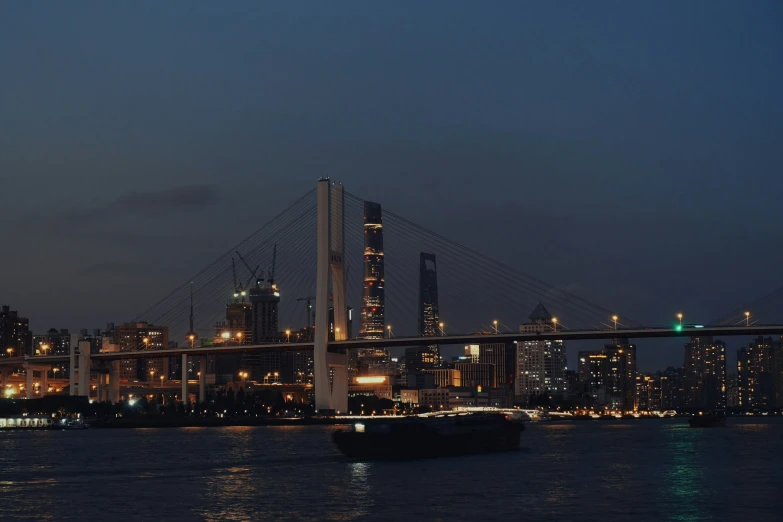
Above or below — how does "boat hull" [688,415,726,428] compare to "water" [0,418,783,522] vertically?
below

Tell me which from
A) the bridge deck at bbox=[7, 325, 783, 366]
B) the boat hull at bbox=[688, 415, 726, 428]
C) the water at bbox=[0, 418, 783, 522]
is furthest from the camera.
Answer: the boat hull at bbox=[688, 415, 726, 428]

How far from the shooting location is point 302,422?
4316 inches

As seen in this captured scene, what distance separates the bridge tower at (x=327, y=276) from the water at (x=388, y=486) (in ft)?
87.4

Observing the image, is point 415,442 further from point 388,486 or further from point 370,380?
point 370,380

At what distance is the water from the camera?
30625 millimetres

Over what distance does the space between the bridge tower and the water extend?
2663cm

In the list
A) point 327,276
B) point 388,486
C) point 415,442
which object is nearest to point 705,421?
point 327,276

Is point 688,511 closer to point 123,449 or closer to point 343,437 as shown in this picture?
point 343,437

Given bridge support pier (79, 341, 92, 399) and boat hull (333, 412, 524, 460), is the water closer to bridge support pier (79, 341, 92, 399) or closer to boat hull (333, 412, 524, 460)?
boat hull (333, 412, 524, 460)

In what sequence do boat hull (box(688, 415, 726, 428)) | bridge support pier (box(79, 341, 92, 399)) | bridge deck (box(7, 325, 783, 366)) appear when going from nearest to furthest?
bridge deck (box(7, 325, 783, 366)) < bridge support pier (box(79, 341, 92, 399)) < boat hull (box(688, 415, 726, 428))

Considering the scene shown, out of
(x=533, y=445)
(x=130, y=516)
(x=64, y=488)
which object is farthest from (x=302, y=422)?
(x=130, y=516)

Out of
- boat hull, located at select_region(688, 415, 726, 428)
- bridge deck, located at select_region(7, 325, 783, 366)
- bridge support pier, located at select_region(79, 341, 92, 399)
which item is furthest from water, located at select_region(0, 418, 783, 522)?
boat hull, located at select_region(688, 415, 726, 428)

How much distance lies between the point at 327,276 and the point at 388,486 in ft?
152

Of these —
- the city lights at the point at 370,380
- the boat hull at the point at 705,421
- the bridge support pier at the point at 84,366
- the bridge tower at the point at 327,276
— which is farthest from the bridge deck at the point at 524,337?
the city lights at the point at 370,380
